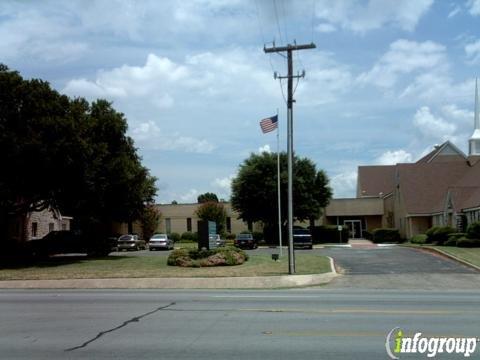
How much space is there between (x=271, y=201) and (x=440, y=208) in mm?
15502

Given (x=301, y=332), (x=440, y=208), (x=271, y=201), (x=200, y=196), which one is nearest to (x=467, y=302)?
(x=301, y=332)

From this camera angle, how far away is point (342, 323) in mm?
11461

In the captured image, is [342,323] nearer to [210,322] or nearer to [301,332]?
[301,332]

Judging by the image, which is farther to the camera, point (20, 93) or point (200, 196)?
point (200, 196)

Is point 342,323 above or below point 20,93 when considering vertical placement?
below

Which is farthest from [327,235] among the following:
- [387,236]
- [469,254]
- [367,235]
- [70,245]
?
[469,254]

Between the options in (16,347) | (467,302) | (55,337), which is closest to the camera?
(16,347)

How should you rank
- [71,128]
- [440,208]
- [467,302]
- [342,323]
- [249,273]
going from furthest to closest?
[440,208] → [71,128] → [249,273] → [467,302] → [342,323]

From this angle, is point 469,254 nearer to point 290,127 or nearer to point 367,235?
point 290,127

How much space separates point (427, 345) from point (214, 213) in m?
61.5

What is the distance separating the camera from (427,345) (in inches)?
361

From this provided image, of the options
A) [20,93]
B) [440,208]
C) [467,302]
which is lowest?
[467,302]

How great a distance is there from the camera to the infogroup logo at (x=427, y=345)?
342 inches

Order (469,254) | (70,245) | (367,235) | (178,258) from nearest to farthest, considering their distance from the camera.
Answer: (178,258), (469,254), (70,245), (367,235)
